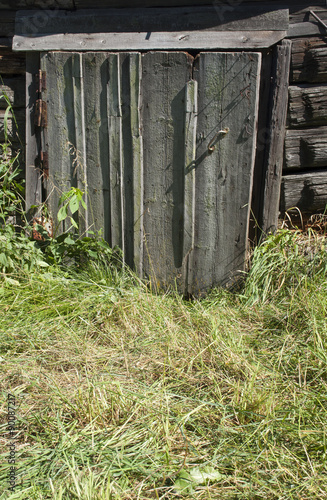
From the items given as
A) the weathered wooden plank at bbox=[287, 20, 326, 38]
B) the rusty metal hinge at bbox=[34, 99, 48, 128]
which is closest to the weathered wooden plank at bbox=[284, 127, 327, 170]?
the weathered wooden plank at bbox=[287, 20, 326, 38]

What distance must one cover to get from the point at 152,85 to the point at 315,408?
2.43 meters

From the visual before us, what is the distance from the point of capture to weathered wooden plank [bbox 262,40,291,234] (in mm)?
3180

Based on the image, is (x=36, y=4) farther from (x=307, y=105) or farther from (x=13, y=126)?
(x=307, y=105)

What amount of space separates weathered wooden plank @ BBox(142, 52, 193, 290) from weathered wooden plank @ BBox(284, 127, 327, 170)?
0.86 meters

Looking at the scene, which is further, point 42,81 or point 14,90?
point 14,90

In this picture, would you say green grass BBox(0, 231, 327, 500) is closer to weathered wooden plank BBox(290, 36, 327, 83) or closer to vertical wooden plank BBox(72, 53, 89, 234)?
vertical wooden plank BBox(72, 53, 89, 234)

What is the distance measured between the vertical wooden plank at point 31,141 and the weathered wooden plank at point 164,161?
0.89 metres

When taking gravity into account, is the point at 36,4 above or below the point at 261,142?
above

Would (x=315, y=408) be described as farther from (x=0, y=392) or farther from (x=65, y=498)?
(x=0, y=392)

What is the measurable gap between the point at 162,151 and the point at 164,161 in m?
0.08

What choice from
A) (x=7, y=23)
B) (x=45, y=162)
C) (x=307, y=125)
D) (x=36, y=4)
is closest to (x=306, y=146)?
(x=307, y=125)

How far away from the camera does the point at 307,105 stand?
10.9 feet

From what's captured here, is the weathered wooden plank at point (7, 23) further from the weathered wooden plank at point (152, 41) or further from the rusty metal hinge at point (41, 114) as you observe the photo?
the rusty metal hinge at point (41, 114)

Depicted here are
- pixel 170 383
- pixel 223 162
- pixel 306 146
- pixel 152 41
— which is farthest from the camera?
pixel 306 146
